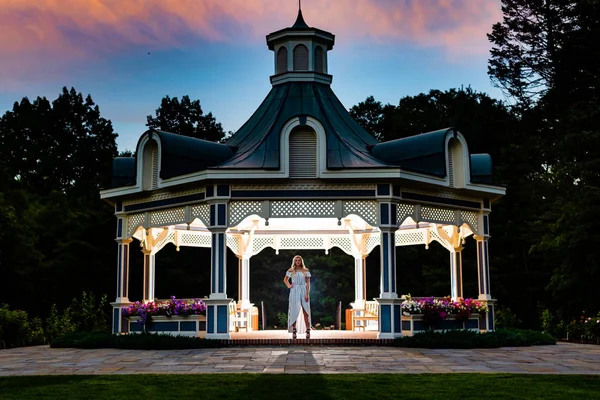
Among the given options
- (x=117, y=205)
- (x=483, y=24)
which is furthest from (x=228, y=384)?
(x=483, y=24)

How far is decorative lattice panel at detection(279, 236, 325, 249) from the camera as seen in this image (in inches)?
842

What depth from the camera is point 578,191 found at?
68.9ft

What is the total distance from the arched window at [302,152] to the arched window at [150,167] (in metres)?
3.16

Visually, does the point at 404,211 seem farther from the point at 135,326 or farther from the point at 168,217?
the point at 135,326

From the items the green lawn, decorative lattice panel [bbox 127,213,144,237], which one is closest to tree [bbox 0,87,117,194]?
decorative lattice panel [bbox 127,213,144,237]

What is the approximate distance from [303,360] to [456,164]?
7.09 meters

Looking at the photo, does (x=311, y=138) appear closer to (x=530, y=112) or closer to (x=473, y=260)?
(x=473, y=260)

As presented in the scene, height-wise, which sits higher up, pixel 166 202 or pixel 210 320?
pixel 166 202

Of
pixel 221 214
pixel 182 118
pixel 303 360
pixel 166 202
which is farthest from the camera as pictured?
pixel 182 118

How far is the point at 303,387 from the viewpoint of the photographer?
834 cm

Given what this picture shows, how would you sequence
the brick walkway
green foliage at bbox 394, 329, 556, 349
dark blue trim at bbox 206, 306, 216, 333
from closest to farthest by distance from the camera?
the brick walkway < green foliage at bbox 394, 329, 556, 349 < dark blue trim at bbox 206, 306, 216, 333

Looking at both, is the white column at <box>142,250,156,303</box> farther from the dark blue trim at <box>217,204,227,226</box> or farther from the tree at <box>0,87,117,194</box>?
the tree at <box>0,87,117,194</box>

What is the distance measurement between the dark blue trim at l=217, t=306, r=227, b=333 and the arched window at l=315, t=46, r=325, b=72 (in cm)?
692

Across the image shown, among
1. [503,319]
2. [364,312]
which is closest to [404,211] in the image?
[364,312]
